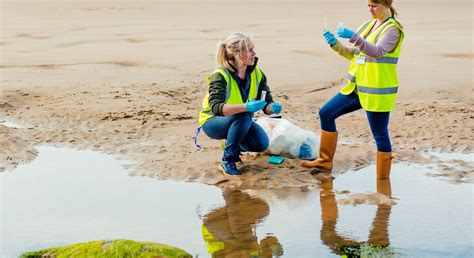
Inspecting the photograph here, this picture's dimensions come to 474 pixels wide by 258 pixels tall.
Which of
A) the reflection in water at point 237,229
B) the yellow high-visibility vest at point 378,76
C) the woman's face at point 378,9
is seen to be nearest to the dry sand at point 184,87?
the reflection in water at point 237,229

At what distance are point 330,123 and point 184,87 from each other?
4.94m

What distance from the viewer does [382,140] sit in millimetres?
7121

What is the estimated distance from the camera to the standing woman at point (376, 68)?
266 inches

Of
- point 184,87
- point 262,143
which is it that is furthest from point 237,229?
point 184,87

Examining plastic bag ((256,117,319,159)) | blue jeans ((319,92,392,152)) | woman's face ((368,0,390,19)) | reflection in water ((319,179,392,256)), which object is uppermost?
woman's face ((368,0,390,19))

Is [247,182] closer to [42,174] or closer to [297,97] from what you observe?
[42,174]

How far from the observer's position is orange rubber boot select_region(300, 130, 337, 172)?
7.54 metres

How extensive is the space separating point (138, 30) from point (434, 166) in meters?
13.2

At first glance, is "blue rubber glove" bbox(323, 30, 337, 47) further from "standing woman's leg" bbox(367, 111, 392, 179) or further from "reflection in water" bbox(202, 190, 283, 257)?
"reflection in water" bbox(202, 190, 283, 257)

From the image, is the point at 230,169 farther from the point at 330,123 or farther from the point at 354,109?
the point at 354,109

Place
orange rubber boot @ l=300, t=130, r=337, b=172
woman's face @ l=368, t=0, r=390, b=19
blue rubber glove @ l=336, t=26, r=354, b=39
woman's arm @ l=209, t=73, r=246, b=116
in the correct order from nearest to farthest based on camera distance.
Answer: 1. blue rubber glove @ l=336, t=26, r=354, b=39
2. woman's face @ l=368, t=0, r=390, b=19
3. woman's arm @ l=209, t=73, r=246, b=116
4. orange rubber boot @ l=300, t=130, r=337, b=172

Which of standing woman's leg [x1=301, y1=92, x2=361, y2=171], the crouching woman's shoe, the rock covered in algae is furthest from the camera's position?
the crouching woman's shoe

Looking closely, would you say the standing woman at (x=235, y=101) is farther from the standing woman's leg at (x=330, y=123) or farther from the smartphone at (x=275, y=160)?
the standing woman's leg at (x=330, y=123)

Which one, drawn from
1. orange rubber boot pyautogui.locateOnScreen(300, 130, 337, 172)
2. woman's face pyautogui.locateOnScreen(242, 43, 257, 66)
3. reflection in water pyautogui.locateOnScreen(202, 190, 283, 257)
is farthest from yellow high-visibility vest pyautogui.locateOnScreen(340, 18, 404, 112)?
reflection in water pyautogui.locateOnScreen(202, 190, 283, 257)
